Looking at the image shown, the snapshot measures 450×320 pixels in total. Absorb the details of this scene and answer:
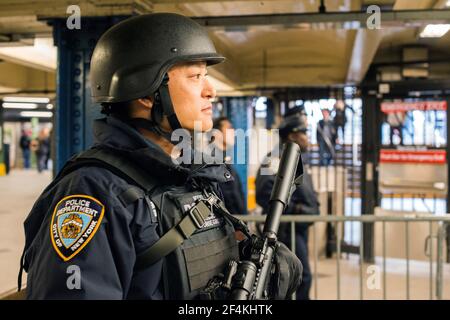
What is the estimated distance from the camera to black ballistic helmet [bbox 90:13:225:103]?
1.49 m

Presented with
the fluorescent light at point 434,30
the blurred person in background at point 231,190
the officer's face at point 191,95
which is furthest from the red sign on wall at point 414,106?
the officer's face at point 191,95

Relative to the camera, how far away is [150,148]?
137 cm

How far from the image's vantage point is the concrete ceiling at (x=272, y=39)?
3.39 metres

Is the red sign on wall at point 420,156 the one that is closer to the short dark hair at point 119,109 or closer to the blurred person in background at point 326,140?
the blurred person in background at point 326,140

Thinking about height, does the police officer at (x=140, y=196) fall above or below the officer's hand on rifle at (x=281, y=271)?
above

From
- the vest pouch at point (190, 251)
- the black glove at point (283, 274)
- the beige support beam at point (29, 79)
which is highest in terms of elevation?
the beige support beam at point (29, 79)

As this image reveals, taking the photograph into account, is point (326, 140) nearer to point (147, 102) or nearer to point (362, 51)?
point (362, 51)

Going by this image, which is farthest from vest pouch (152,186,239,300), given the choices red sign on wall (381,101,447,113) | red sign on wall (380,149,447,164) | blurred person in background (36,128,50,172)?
blurred person in background (36,128,50,172)

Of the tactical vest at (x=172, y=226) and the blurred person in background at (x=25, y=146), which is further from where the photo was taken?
the blurred person in background at (x=25, y=146)

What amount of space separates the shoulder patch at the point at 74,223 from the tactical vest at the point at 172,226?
8cm

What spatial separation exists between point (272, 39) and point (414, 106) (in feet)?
7.31

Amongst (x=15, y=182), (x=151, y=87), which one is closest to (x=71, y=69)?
(x=151, y=87)

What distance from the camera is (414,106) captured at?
6.73m

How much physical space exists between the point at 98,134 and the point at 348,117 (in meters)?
7.05
